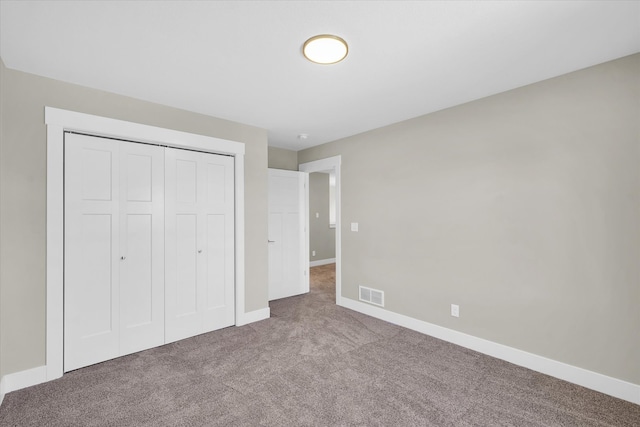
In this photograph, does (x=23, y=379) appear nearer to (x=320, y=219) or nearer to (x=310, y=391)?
(x=310, y=391)

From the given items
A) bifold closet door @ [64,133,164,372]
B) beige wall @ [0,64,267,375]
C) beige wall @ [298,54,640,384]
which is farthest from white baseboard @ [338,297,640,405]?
beige wall @ [0,64,267,375]

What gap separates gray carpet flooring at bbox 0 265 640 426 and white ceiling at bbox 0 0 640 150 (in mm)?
2524

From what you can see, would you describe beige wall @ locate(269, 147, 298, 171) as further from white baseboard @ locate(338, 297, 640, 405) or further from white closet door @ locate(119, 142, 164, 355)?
white baseboard @ locate(338, 297, 640, 405)

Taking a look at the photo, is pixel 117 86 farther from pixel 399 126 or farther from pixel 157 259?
pixel 399 126

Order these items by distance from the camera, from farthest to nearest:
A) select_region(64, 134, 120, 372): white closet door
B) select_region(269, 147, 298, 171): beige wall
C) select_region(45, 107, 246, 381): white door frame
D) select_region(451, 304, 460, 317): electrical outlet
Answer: select_region(269, 147, 298, 171): beige wall
select_region(451, 304, 460, 317): electrical outlet
select_region(64, 134, 120, 372): white closet door
select_region(45, 107, 246, 381): white door frame

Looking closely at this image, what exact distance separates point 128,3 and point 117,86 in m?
1.28

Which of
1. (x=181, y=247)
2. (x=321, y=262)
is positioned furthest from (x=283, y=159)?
(x=321, y=262)

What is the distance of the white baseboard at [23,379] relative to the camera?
223cm

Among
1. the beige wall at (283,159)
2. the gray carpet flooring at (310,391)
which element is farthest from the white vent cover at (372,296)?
the beige wall at (283,159)

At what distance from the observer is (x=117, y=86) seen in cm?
261

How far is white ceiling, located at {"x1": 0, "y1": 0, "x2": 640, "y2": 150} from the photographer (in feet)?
5.40

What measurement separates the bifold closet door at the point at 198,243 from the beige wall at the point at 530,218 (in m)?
2.04

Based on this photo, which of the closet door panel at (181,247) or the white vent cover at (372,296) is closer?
the closet door panel at (181,247)

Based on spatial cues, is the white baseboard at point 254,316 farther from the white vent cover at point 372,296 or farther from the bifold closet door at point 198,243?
the white vent cover at point 372,296
